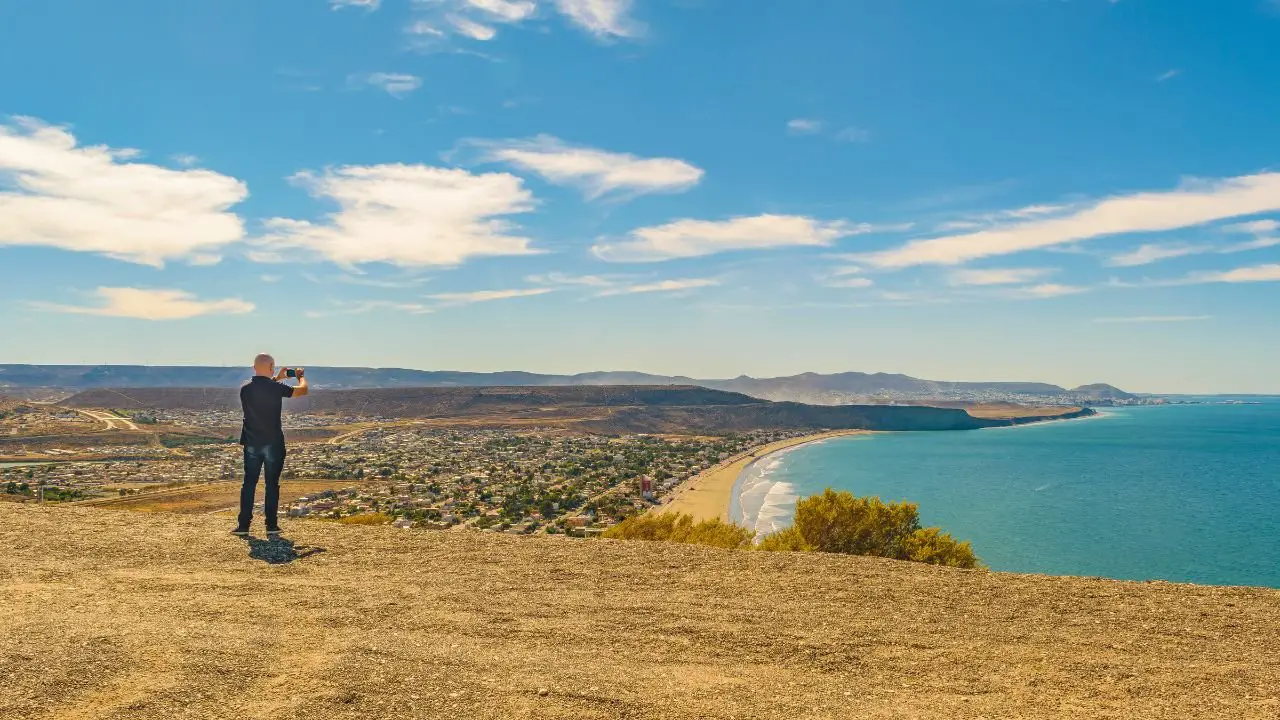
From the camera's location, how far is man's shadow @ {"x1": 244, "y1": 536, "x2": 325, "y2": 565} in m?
9.12

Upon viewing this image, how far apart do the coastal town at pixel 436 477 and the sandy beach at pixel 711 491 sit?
1549 mm

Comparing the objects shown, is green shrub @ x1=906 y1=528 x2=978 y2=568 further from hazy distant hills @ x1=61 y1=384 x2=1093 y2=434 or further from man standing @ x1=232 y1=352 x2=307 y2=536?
hazy distant hills @ x1=61 y1=384 x2=1093 y2=434

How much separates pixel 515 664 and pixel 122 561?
6111 mm

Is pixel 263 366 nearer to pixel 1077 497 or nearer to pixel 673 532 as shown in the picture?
pixel 673 532

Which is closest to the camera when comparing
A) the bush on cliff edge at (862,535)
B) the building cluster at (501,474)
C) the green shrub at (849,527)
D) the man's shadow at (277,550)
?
the man's shadow at (277,550)

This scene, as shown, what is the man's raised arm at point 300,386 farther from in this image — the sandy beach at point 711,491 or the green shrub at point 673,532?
the sandy beach at point 711,491

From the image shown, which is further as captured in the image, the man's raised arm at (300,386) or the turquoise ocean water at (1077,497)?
the turquoise ocean water at (1077,497)

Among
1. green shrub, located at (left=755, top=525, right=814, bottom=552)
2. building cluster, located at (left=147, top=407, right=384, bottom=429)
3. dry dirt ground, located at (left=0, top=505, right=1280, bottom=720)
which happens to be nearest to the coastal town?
dry dirt ground, located at (left=0, top=505, right=1280, bottom=720)

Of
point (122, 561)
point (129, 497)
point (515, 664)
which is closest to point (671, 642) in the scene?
point (515, 664)

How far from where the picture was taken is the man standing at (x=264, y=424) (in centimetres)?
995

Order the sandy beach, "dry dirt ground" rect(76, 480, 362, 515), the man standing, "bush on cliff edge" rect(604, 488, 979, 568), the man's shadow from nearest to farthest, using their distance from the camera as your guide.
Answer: the man's shadow < the man standing < "bush on cliff edge" rect(604, 488, 979, 568) < "dry dirt ground" rect(76, 480, 362, 515) < the sandy beach

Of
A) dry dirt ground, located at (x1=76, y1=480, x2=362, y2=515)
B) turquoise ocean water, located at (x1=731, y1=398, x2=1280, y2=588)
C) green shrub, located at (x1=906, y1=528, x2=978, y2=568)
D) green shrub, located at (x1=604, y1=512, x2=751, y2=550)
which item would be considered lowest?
turquoise ocean water, located at (x1=731, y1=398, x2=1280, y2=588)

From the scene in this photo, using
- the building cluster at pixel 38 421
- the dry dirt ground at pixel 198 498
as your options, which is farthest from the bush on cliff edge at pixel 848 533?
the building cluster at pixel 38 421

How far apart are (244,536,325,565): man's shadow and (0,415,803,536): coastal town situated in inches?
198
